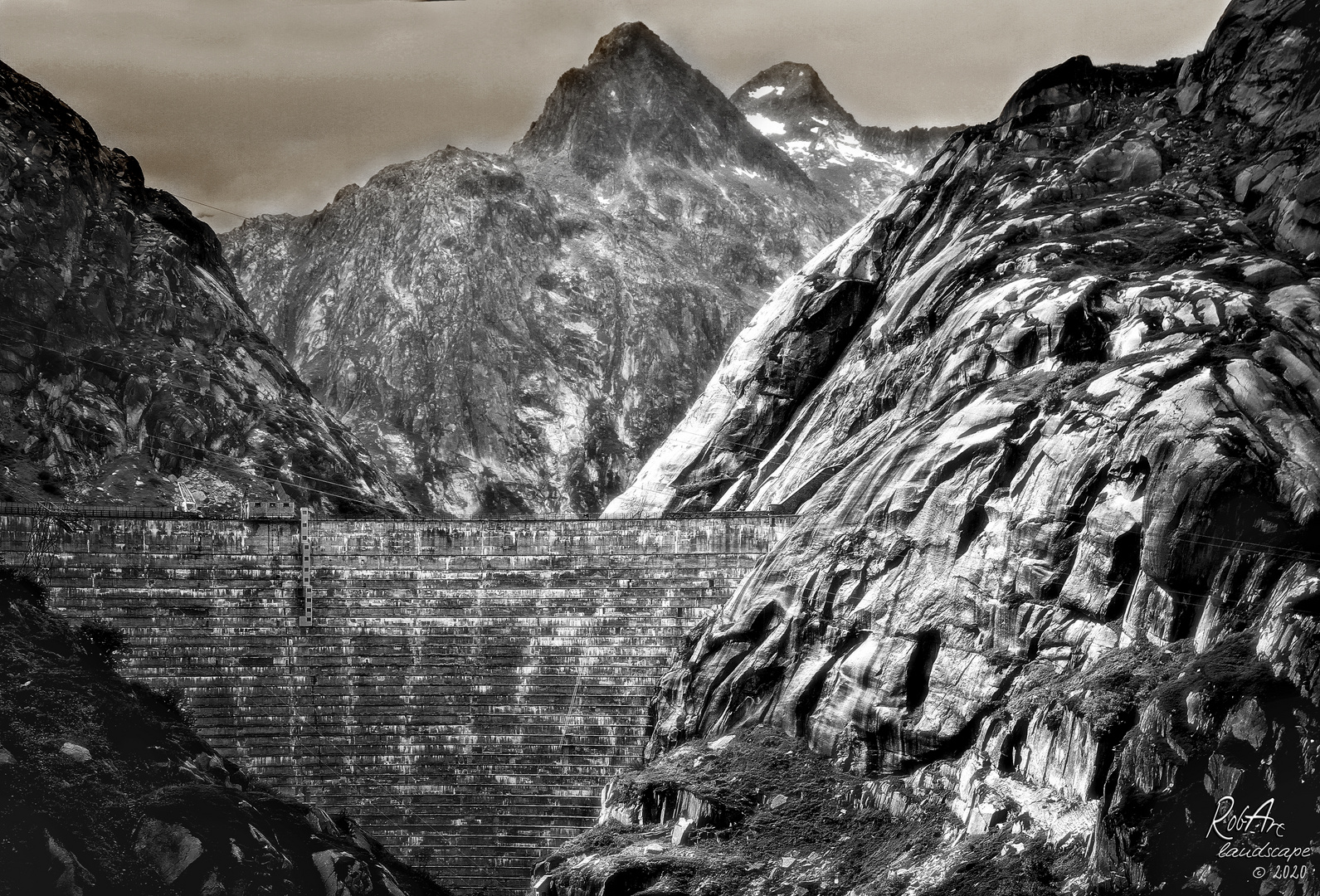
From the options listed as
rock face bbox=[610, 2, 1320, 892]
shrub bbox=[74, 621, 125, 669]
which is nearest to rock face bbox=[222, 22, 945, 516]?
rock face bbox=[610, 2, 1320, 892]

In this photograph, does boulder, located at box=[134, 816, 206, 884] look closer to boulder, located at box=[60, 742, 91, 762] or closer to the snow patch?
boulder, located at box=[60, 742, 91, 762]

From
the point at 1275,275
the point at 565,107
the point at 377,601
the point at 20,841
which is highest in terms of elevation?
the point at 565,107

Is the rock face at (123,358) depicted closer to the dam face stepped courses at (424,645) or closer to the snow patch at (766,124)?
the dam face stepped courses at (424,645)

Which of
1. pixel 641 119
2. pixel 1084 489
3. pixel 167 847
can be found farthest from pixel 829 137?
pixel 167 847

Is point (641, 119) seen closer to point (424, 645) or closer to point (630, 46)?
point (630, 46)

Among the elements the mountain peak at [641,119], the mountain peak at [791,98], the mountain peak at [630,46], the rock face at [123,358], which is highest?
the mountain peak at [791,98]

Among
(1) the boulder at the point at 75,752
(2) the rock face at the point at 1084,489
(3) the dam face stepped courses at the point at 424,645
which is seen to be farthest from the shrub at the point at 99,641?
(2) the rock face at the point at 1084,489

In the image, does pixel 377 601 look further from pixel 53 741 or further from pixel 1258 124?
pixel 1258 124

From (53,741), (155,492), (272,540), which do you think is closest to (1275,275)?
(272,540)
